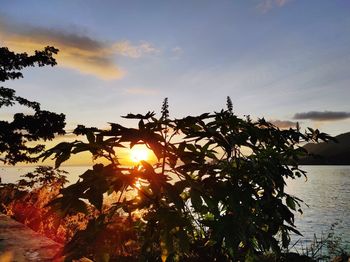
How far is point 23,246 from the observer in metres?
4.11

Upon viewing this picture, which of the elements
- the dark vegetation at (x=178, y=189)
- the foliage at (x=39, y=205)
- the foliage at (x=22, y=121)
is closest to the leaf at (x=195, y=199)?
the dark vegetation at (x=178, y=189)

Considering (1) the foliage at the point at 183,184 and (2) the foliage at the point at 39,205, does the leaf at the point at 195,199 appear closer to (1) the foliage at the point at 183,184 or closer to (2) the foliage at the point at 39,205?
(1) the foliage at the point at 183,184

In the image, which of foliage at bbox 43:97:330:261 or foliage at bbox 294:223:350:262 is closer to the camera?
foliage at bbox 43:97:330:261

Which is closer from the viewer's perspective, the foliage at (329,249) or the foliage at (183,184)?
the foliage at (183,184)

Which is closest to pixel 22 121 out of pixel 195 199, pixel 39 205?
pixel 39 205

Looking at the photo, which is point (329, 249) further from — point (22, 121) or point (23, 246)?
point (22, 121)

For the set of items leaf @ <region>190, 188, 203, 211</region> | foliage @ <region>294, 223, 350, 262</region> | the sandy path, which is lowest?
foliage @ <region>294, 223, 350, 262</region>

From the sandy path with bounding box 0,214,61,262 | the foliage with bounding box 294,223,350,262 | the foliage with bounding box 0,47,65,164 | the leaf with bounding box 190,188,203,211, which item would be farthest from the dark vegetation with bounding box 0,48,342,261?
the foliage with bounding box 0,47,65,164

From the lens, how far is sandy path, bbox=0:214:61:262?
3635 millimetres

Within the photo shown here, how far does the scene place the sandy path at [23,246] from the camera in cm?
363

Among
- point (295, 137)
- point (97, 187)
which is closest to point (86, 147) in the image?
Result: point (97, 187)

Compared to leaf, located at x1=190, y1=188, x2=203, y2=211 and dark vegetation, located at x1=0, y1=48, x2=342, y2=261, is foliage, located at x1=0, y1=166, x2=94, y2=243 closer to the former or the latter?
dark vegetation, located at x1=0, y1=48, x2=342, y2=261

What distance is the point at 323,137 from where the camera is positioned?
10.5 feet

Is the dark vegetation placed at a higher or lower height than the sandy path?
higher
